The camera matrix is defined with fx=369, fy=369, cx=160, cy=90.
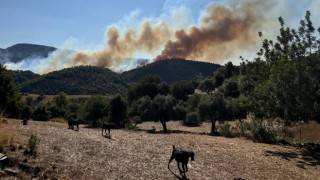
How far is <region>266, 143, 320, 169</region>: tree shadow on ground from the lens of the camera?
29.1 metres

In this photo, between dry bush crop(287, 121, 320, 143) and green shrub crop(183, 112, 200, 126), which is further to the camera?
green shrub crop(183, 112, 200, 126)

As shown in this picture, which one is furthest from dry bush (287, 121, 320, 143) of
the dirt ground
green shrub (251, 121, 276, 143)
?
the dirt ground

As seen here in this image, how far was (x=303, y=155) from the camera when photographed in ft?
108

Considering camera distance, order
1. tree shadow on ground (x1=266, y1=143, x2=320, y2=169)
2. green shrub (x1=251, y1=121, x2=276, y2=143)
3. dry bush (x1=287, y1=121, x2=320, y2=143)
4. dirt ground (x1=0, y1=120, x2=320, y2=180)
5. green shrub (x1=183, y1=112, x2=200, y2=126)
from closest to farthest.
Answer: dirt ground (x1=0, y1=120, x2=320, y2=180) → tree shadow on ground (x1=266, y1=143, x2=320, y2=169) → green shrub (x1=251, y1=121, x2=276, y2=143) → dry bush (x1=287, y1=121, x2=320, y2=143) → green shrub (x1=183, y1=112, x2=200, y2=126)

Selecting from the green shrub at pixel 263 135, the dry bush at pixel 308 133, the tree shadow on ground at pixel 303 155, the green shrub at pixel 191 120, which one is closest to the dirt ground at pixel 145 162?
the tree shadow on ground at pixel 303 155

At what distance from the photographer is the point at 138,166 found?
68.8 feet

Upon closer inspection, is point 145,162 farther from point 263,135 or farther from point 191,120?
point 191,120

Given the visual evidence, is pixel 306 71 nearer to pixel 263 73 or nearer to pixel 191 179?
pixel 263 73

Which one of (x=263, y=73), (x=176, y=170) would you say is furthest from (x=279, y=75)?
(x=176, y=170)

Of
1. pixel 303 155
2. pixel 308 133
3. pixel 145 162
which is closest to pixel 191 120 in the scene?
pixel 308 133

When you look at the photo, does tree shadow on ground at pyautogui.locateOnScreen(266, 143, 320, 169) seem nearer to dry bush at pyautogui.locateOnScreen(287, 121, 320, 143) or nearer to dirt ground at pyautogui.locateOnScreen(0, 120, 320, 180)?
dirt ground at pyautogui.locateOnScreen(0, 120, 320, 180)

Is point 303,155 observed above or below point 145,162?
below

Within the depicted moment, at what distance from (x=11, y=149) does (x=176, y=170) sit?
8913 mm

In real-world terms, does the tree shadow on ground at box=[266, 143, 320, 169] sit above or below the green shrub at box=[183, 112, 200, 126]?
below
